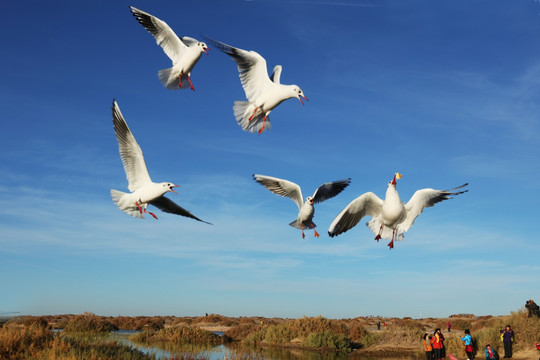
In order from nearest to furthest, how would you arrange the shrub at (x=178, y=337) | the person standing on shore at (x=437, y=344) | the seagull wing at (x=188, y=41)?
the seagull wing at (x=188, y=41) < the person standing on shore at (x=437, y=344) < the shrub at (x=178, y=337)

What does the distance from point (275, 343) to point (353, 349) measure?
559cm

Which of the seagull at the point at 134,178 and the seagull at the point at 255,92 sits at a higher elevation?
the seagull at the point at 255,92

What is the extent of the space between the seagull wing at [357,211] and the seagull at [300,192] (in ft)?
4.08

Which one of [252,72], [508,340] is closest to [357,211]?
[252,72]

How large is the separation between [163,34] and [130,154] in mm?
2975

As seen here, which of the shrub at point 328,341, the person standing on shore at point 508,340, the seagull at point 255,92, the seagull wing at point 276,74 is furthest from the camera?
the shrub at point 328,341

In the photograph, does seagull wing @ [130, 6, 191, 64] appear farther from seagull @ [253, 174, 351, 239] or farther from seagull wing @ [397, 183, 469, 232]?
seagull wing @ [397, 183, 469, 232]

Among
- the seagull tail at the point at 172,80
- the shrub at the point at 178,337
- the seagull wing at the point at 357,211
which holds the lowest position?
the shrub at the point at 178,337

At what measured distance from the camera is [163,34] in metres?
11.6

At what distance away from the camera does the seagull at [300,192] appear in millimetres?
11570

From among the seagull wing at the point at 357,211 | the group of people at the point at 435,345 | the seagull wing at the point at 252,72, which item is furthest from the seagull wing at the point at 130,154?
the group of people at the point at 435,345

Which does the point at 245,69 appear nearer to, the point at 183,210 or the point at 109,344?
the point at 183,210

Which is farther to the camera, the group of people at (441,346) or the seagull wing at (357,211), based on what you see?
the group of people at (441,346)

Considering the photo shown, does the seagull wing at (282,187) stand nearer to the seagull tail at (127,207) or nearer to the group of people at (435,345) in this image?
the seagull tail at (127,207)
